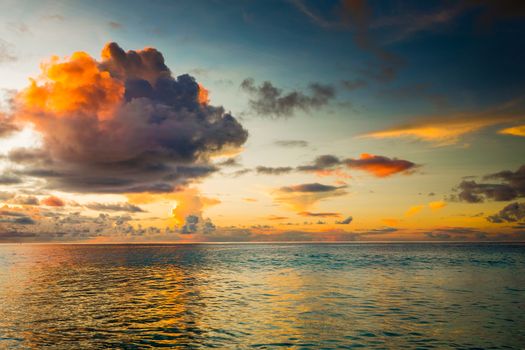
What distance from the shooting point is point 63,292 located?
51.1m

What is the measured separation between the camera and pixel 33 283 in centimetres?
6184

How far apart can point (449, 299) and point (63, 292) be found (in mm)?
48320

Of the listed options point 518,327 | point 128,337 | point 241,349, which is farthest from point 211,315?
point 518,327

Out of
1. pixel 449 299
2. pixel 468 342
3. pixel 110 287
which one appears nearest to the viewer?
pixel 468 342

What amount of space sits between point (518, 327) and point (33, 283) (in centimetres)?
6517

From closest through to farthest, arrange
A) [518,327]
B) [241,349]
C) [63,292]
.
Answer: [241,349]
[518,327]
[63,292]

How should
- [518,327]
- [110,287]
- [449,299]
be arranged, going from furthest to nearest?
[110,287] < [449,299] < [518,327]

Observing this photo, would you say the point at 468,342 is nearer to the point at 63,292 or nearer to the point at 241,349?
the point at 241,349

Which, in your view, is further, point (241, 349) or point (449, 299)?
point (449, 299)

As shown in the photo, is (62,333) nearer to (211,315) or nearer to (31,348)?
(31,348)

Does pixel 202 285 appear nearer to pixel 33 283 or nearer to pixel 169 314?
pixel 169 314

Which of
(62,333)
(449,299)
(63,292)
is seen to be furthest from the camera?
(63,292)

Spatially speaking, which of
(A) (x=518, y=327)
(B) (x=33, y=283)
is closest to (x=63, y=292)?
(B) (x=33, y=283)

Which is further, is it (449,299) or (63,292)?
(63,292)
